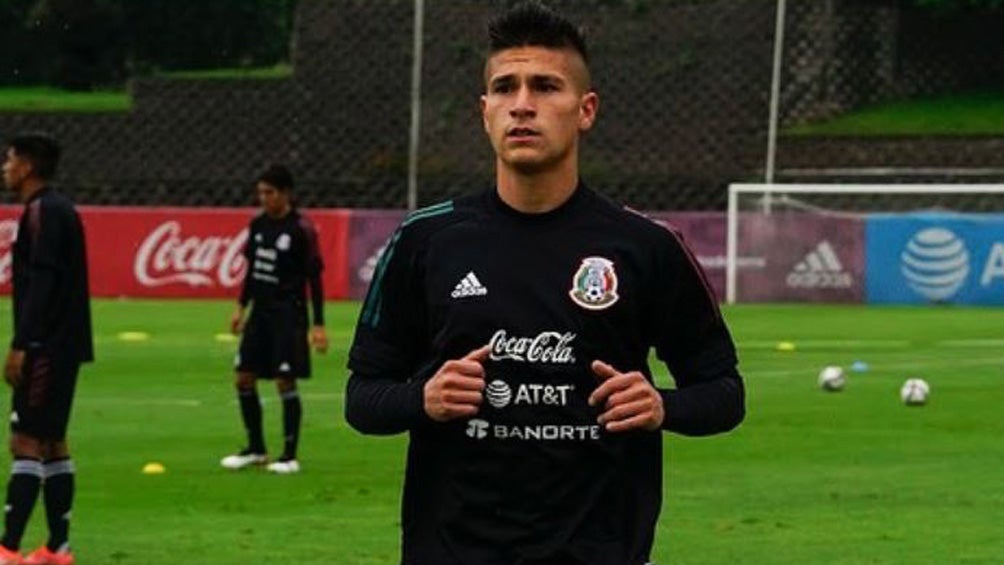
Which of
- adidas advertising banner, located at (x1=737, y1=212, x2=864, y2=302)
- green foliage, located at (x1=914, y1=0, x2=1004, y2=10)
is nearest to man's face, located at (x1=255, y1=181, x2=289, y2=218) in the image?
adidas advertising banner, located at (x1=737, y1=212, x2=864, y2=302)

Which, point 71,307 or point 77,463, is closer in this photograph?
point 71,307

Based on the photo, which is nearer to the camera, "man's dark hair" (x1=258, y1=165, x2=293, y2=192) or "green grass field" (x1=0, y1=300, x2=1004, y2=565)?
"green grass field" (x1=0, y1=300, x2=1004, y2=565)

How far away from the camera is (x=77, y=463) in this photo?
64.3ft

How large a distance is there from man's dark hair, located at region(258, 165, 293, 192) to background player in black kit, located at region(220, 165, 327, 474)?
4 cm

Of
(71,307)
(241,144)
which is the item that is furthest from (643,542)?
(241,144)

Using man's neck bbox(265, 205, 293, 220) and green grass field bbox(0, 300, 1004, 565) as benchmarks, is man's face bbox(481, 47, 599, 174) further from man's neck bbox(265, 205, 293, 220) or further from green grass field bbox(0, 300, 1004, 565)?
man's neck bbox(265, 205, 293, 220)

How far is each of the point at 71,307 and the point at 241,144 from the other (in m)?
35.7

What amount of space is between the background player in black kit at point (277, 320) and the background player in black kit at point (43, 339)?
4.68 meters

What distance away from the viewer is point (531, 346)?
650cm

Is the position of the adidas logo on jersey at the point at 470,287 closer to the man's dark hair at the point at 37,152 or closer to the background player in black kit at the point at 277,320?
the man's dark hair at the point at 37,152

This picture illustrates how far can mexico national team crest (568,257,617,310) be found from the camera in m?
6.54

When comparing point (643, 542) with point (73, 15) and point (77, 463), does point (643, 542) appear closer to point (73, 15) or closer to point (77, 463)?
point (77, 463)

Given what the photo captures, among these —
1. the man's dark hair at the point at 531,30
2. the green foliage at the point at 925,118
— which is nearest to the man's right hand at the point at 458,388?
the man's dark hair at the point at 531,30

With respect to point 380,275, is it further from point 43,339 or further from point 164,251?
point 164,251
